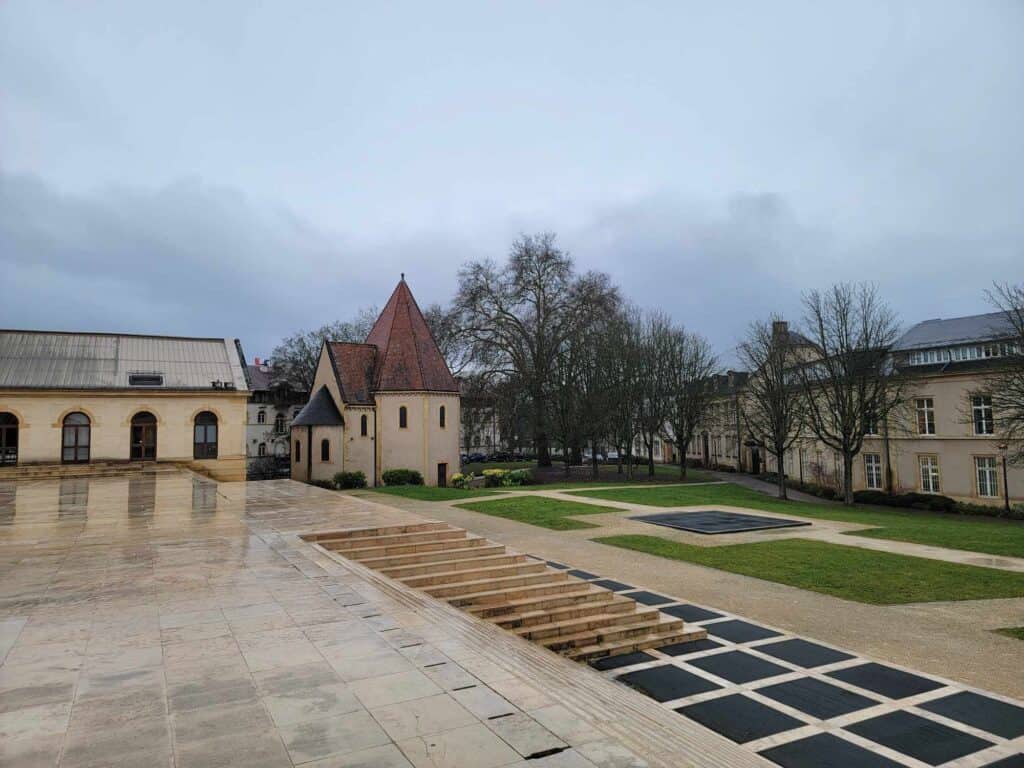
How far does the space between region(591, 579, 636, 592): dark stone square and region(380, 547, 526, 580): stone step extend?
61.2 inches

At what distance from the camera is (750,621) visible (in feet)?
32.9

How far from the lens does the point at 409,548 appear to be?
12680 mm

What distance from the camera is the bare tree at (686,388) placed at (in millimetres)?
42125

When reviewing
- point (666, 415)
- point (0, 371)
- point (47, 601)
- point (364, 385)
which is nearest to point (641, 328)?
point (666, 415)

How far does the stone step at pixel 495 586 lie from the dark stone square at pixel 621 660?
7.20 ft

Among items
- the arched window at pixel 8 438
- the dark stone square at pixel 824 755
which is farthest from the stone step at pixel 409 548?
the arched window at pixel 8 438

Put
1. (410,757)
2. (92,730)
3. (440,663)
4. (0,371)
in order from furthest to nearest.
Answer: (0,371) < (440,663) < (92,730) < (410,757)

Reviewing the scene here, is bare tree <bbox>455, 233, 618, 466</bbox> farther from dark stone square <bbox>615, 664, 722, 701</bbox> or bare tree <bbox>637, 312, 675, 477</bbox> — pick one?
dark stone square <bbox>615, 664, 722, 701</bbox>

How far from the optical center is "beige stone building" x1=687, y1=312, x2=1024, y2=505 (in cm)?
3188

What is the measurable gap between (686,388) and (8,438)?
3860cm

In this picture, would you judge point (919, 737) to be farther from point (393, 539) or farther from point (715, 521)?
point (715, 521)

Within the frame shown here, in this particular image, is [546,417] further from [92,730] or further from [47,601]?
[92,730]

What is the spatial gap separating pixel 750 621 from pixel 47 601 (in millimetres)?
9809

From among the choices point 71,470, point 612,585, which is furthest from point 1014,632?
point 71,470
